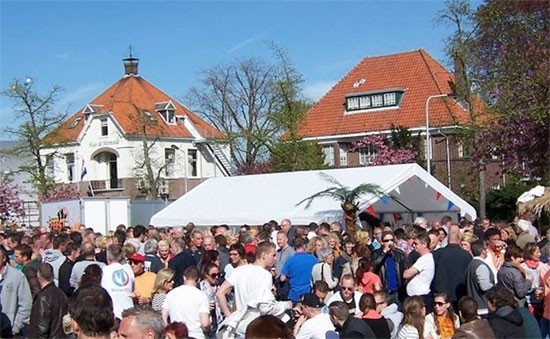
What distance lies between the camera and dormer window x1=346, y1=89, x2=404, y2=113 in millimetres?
53875

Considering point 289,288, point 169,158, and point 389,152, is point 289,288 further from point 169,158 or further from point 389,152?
point 169,158

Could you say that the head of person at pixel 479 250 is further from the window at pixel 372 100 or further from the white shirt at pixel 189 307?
the window at pixel 372 100

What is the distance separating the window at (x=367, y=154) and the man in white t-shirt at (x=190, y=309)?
42853 mm

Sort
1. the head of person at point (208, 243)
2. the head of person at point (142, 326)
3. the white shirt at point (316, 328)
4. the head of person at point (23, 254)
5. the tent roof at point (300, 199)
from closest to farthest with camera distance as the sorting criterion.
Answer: the head of person at point (142, 326) → the white shirt at point (316, 328) → the head of person at point (23, 254) → the head of person at point (208, 243) → the tent roof at point (300, 199)

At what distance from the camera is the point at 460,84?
4338cm

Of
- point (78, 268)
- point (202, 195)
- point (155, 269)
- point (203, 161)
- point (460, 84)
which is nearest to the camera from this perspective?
point (78, 268)

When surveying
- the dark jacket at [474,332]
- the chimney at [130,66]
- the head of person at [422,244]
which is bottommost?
the dark jacket at [474,332]

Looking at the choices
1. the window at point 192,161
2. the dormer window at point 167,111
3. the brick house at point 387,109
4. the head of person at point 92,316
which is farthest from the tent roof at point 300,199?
the dormer window at point 167,111

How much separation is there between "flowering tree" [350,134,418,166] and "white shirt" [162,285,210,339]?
38.0 m

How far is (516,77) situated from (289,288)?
15.0 meters

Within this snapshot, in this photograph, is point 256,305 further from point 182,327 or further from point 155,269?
point 155,269

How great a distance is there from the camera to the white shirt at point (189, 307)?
30.0 feet

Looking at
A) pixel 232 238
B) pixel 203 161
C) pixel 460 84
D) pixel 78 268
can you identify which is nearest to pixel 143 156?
pixel 203 161

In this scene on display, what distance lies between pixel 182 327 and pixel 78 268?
449 centimetres
